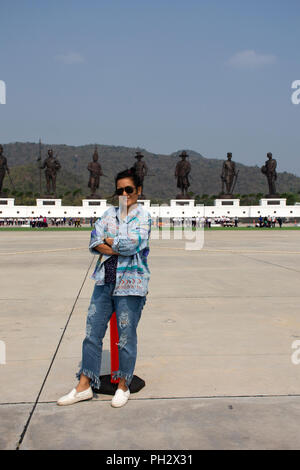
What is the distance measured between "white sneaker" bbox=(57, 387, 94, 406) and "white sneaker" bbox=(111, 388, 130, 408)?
221 mm

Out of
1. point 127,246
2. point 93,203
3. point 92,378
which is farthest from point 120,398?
point 93,203

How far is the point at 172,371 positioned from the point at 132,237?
1352 millimetres

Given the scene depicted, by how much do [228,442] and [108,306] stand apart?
4.25 ft

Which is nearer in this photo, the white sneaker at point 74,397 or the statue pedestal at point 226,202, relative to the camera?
the white sneaker at point 74,397

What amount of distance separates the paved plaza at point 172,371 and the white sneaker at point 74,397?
0.05m

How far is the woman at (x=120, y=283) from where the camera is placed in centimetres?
357

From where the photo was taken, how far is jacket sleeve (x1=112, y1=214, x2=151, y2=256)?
353 centimetres

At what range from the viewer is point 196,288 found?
8641 mm

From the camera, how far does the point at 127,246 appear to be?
3533mm

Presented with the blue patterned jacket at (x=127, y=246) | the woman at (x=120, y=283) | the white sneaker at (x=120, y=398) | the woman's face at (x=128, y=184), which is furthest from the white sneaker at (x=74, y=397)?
the woman's face at (x=128, y=184)

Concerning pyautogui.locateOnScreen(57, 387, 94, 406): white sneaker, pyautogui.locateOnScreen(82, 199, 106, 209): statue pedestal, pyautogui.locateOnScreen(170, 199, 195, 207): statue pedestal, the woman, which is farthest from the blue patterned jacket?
pyautogui.locateOnScreen(82, 199, 106, 209): statue pedestal

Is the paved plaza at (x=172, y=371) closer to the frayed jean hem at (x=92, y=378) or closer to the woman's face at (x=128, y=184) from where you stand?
the frayed jean hem at (x=92, y=378)

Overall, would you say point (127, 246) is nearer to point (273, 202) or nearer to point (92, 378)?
point (92, 378)

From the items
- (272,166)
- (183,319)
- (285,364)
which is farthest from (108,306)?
(272,166)
